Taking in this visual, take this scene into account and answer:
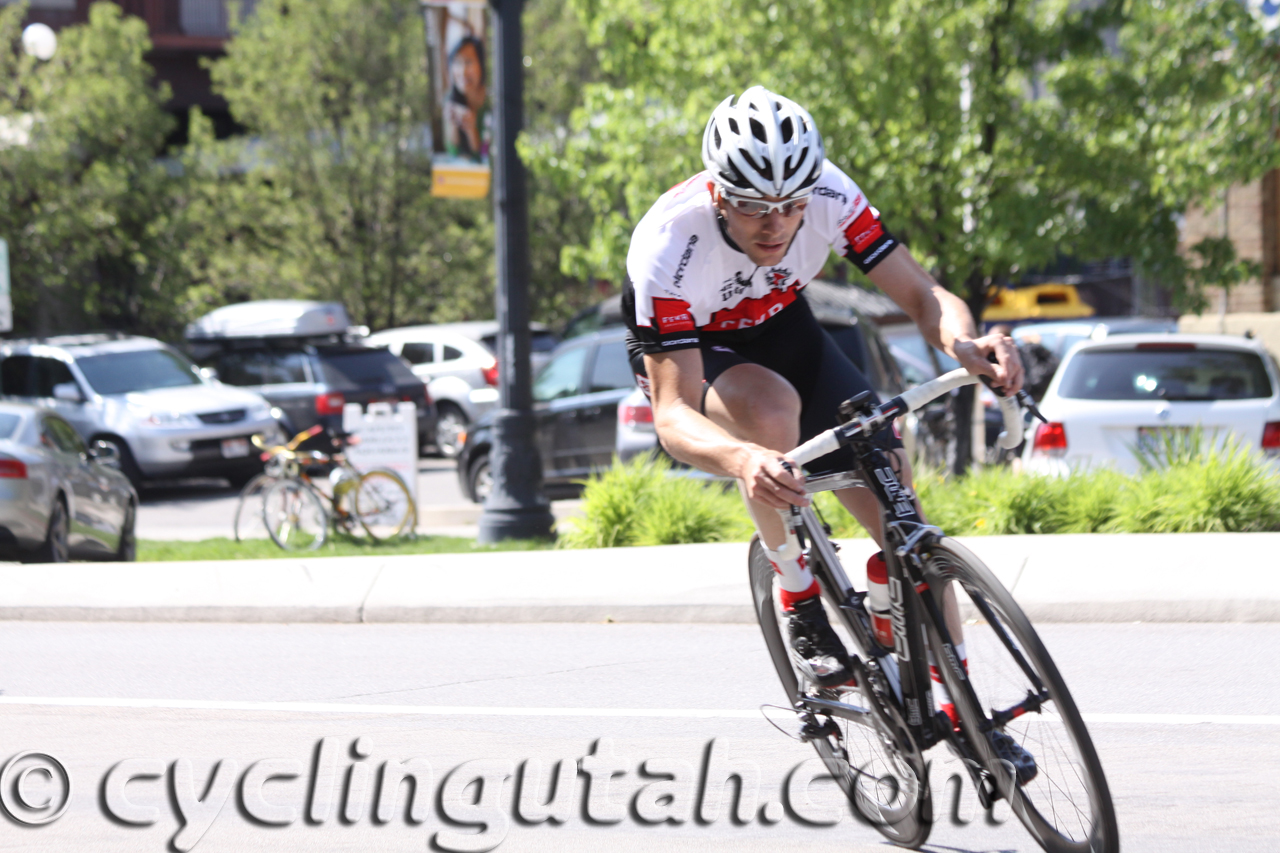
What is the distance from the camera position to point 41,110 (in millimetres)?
24484

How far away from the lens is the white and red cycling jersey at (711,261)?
158 inches

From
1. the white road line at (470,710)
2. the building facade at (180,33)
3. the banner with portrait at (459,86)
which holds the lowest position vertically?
the white road line at (470,710)

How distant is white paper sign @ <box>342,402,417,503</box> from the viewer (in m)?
13.6

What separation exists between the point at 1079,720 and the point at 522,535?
839 centimetres

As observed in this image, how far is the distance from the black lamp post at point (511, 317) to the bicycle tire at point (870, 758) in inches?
277

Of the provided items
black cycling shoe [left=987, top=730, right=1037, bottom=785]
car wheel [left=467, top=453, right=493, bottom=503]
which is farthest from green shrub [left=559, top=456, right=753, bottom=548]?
black cycling shoe [left=987, top=730, right=1037, bottom=785]

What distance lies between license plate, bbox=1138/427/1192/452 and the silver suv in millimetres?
11826

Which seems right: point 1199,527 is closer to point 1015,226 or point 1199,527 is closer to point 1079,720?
point 1015,226

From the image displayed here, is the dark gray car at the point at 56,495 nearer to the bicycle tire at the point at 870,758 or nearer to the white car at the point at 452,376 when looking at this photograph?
the bicycle tire at the point at 870,758

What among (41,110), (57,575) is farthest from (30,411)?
(41,110)

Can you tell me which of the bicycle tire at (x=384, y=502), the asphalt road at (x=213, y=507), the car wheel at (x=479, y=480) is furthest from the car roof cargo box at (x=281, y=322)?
the bicycle tire at (x=384, y=502)

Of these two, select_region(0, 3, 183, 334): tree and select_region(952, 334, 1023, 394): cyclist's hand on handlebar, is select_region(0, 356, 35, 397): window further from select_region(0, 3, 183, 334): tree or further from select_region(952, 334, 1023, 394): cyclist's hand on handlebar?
select_region(952, 334, 1023, 394): cyclist's hand on handlebar

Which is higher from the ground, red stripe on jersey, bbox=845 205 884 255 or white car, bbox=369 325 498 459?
red stripe on jersey, bbox=845 205 884 255

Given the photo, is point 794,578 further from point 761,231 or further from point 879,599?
point 761,231
